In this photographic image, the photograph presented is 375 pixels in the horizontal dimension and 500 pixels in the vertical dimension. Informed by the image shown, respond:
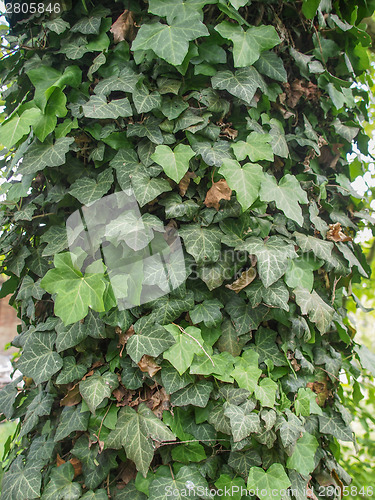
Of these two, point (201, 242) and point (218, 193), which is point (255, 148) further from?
point (201, 242)

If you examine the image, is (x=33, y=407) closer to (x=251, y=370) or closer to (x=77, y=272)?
(x=77, y=272)

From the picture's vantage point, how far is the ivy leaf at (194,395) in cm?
114

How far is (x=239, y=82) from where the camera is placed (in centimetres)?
123

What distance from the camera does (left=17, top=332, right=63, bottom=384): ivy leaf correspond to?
1.22 metres

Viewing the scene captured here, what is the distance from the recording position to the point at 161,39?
1.12 meters

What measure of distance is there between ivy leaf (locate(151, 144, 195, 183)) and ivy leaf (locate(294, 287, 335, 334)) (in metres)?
0.60

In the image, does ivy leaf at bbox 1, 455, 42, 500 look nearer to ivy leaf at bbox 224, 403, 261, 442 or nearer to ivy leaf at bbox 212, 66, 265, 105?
ivy leaf at bbox 224, 403, 261, 442

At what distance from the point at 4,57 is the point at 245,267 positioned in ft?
4.41

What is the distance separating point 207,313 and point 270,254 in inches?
11.6

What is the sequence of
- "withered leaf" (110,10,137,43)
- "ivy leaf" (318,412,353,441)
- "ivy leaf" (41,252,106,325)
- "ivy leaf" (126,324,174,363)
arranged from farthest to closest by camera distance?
"ivy leaf" (318,412,353,441)
"withered leaf" (110,10,137,43)
"ivy leaf" (126,324,174,363)
"ivy leaf" (41,252,106,325)

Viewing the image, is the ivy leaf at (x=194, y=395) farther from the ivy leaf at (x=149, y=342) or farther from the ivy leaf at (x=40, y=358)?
the ivy leaf at (x=40, y=358)

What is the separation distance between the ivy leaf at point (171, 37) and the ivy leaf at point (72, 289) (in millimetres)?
714

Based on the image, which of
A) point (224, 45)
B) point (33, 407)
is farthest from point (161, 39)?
point (33, 407)

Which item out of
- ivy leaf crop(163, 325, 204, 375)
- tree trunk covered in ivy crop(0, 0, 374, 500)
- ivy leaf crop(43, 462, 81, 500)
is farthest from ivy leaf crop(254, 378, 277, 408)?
ivy leaf crop(43, 462, 81, 500)
